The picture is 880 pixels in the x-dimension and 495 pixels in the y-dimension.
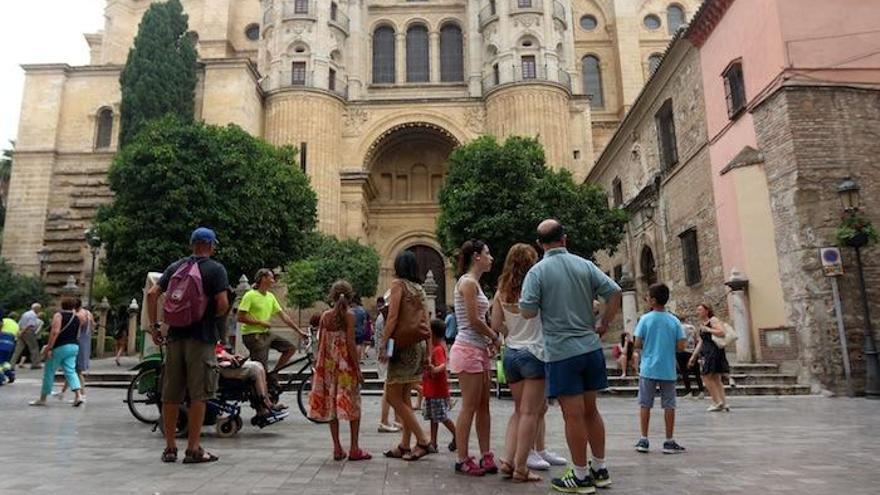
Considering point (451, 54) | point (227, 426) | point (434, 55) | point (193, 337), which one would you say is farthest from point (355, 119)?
point (193, 337)

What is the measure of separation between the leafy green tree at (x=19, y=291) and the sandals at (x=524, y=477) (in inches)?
966

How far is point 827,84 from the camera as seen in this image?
10820 mm

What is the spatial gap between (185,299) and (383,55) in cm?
3215

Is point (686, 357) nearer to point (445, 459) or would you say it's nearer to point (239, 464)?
point (445, 459)

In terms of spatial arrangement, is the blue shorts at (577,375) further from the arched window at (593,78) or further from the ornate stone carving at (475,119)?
the arched window at (593,78)

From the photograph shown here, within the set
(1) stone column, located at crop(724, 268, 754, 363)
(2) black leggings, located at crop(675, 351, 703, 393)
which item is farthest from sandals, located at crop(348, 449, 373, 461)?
(1) stone column, located at crop(724, 268, 754, 363)

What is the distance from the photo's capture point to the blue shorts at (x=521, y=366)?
4055 millimetres

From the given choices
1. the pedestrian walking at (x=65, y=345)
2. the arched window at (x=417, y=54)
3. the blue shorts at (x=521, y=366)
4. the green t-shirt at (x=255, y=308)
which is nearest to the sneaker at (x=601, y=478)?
the blue shorts at (x=521, y=366)

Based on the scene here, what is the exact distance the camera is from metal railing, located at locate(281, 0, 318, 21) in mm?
30281

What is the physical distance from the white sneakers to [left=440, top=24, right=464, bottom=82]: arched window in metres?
31.4

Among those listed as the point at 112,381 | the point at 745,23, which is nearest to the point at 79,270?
the point at 112,381

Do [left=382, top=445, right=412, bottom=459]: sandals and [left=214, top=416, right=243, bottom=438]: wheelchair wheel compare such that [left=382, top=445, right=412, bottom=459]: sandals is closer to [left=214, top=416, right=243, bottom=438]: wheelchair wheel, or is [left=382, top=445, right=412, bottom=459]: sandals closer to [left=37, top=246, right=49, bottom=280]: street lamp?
[left=214, top=416, right=243, bottom=438]: wheelchair wheel

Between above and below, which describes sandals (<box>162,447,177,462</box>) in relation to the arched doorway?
below

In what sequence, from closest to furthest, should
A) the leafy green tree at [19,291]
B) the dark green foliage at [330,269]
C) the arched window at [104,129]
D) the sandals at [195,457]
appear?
the sandals at [195,457] → the dark green foliage at [330,269] → the leafy green tree at [19,291] → the arched window at [104,129]
